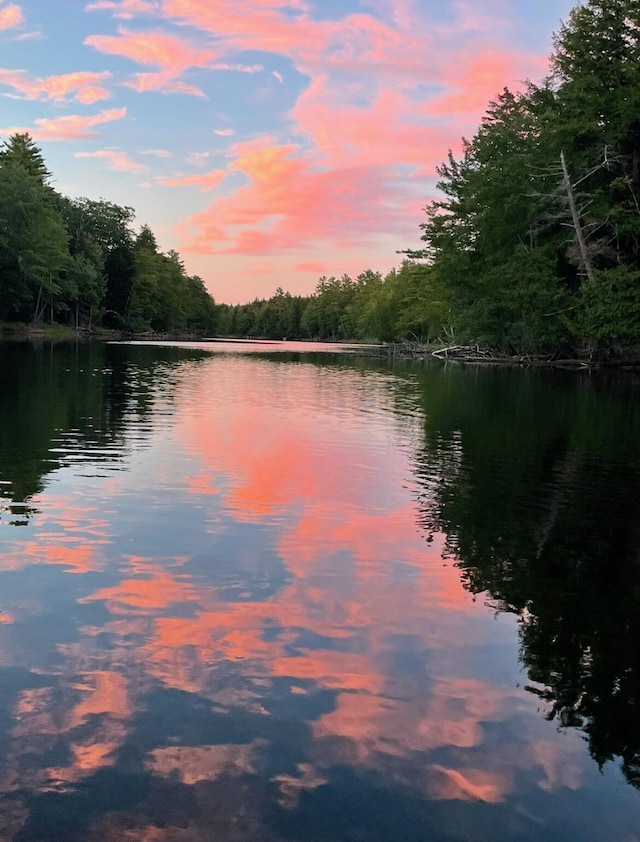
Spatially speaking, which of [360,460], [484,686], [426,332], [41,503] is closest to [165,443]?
[360,460]

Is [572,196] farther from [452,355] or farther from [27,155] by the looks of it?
[27,155]

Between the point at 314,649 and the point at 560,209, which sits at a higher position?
the point at 560,209


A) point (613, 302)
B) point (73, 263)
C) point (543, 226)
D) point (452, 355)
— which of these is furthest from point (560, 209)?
point (73, 263)

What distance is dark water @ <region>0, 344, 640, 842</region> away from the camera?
389cm

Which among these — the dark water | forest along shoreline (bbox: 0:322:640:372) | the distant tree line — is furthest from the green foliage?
the distant tree line

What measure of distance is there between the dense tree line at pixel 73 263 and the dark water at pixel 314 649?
6747 cm

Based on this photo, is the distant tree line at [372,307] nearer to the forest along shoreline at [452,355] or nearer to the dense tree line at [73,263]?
the forest along shoreline at [452,355]

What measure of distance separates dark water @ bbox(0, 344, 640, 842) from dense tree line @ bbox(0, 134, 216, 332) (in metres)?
67.5

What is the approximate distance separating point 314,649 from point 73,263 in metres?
91.6

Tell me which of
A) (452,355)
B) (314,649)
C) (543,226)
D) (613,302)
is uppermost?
(543,226)

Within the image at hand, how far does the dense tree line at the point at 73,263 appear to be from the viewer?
73.0 metres

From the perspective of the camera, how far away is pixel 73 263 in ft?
293

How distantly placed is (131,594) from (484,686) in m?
3.24

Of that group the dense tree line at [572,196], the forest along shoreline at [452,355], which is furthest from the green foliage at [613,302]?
the forest along shoreline at [452,355]
